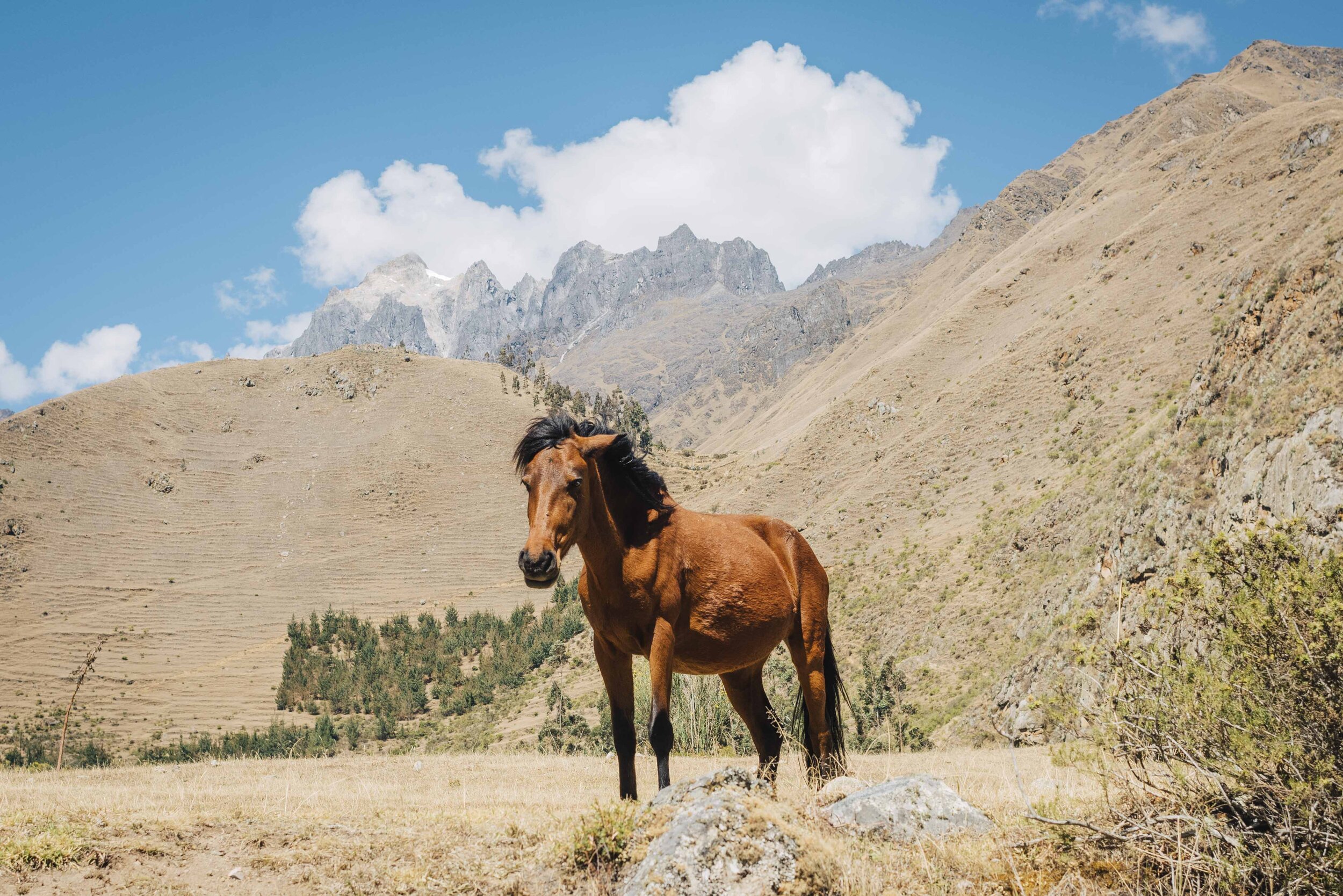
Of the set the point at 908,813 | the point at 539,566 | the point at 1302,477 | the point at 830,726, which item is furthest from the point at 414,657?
the point at 908,813

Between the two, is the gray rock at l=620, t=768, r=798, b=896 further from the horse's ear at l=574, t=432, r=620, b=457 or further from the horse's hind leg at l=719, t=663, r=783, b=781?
the horse's ear at l=574, t=432, r=620, b=457

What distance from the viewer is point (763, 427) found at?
13375cm

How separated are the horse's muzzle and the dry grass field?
1.83m

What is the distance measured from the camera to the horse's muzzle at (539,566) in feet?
16.5

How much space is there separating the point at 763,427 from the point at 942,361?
6220 cm

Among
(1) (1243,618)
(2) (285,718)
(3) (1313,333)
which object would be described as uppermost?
(3) (1313,333)

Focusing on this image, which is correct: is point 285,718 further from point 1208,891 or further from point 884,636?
point 1208,891

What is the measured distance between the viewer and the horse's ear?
20.0 ft

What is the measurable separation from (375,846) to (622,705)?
2001 mm

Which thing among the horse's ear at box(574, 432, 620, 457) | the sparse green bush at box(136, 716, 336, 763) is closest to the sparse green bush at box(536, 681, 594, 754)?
the sparse green bush at box(136, 716, 336, 763)

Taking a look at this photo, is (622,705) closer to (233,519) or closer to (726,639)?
(726,639)

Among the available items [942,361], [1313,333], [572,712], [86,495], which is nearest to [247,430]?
[86,495]

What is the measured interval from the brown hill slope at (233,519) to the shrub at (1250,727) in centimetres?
5572

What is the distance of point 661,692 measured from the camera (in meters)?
5.78
